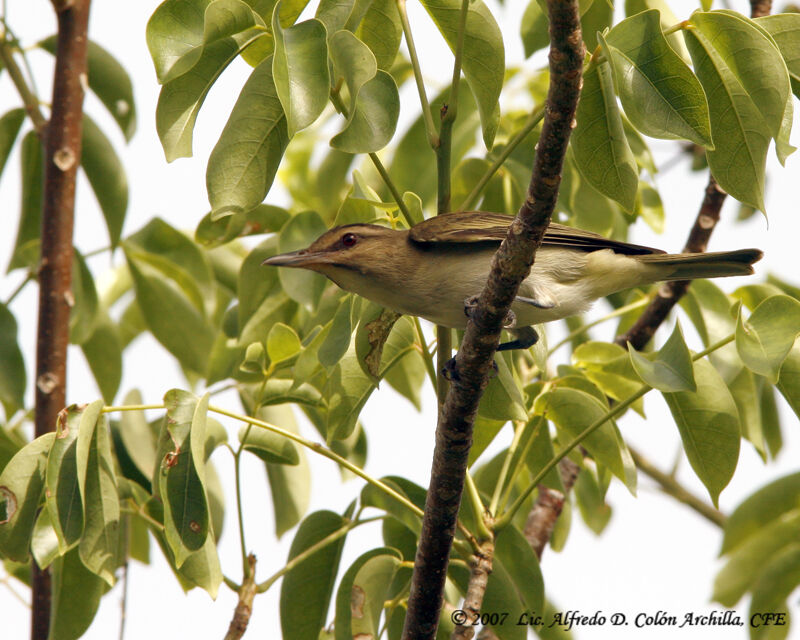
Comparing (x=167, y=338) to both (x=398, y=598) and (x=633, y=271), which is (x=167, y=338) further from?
(x=633, y=271)

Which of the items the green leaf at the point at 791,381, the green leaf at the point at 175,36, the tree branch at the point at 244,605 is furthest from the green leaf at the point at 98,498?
the green leaf at the point at 791,381

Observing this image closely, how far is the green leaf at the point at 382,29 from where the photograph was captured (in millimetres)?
3252

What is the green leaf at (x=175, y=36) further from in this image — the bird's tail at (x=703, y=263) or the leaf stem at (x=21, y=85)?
the bird's tail at (x=703, y=263)

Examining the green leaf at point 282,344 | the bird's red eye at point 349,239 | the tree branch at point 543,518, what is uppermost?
the bird's red eye at point 349,239

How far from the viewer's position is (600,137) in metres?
2.96

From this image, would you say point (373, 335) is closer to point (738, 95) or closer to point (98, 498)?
point (98, 498)

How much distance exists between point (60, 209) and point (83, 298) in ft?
1.40

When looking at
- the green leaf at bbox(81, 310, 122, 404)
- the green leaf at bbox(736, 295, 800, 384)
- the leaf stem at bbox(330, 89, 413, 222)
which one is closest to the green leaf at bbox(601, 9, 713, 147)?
the green leaf at bbox(736, 295, 800, 384)

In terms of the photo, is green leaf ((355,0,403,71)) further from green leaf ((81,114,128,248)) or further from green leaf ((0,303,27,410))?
green leaf ((0,303,27,410))

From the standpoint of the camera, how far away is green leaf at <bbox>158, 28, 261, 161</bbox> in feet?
9.14

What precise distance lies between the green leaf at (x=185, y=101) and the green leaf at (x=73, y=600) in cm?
150

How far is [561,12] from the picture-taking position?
221 centimetres

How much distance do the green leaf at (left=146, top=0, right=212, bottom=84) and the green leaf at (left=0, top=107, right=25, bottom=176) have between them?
2.13 metres

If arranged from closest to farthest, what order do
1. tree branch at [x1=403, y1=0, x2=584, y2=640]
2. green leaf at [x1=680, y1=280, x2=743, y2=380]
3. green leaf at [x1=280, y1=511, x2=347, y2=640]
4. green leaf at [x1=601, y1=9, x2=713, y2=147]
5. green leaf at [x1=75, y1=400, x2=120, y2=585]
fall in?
tree branch at [x1=403, y1=0, x2=584, y2=640]
green leaf at [x1=601, y1=9, x2=713, y2=147]
green leaf at [x1=75, y1=400, x2=120, y2=585]
green leaf at [x1=280, y1=511, x2=347, y2=640]
green leaf at [x1=680, y1=280, x2=743, y2=380]
